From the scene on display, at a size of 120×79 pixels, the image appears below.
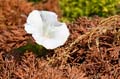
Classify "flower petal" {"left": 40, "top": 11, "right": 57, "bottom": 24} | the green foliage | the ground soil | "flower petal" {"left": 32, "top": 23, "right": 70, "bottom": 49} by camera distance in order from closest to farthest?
1. the ground soil
2. "flower petal" {"left": 32, "top": 23, "right": 70, "bottom": 49}
3. "flower petal" {"left": 40, "top": 11, "right": 57, "bottom": 24}
4. the green foliage

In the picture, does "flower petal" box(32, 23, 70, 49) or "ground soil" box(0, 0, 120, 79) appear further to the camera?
"flower petal" box(32, 23, 70, 49)

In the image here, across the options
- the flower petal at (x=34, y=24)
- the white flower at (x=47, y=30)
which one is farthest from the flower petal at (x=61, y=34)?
the flower petal at (x=34, y=24)

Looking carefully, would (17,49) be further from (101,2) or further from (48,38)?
(101,2)

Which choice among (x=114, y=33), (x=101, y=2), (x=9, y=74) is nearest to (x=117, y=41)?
(x=114, y=33)

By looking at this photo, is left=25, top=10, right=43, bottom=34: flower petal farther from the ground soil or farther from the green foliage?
the green foliage

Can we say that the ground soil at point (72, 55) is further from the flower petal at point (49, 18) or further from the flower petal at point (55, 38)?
the flower petal at point (49, 18)

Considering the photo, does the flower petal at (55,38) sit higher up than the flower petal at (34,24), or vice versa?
the flower petal at (34,24)

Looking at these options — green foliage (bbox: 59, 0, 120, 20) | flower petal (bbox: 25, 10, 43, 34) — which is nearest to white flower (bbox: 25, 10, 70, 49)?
flower petal (bbox: 25, 10, 43, 34)
